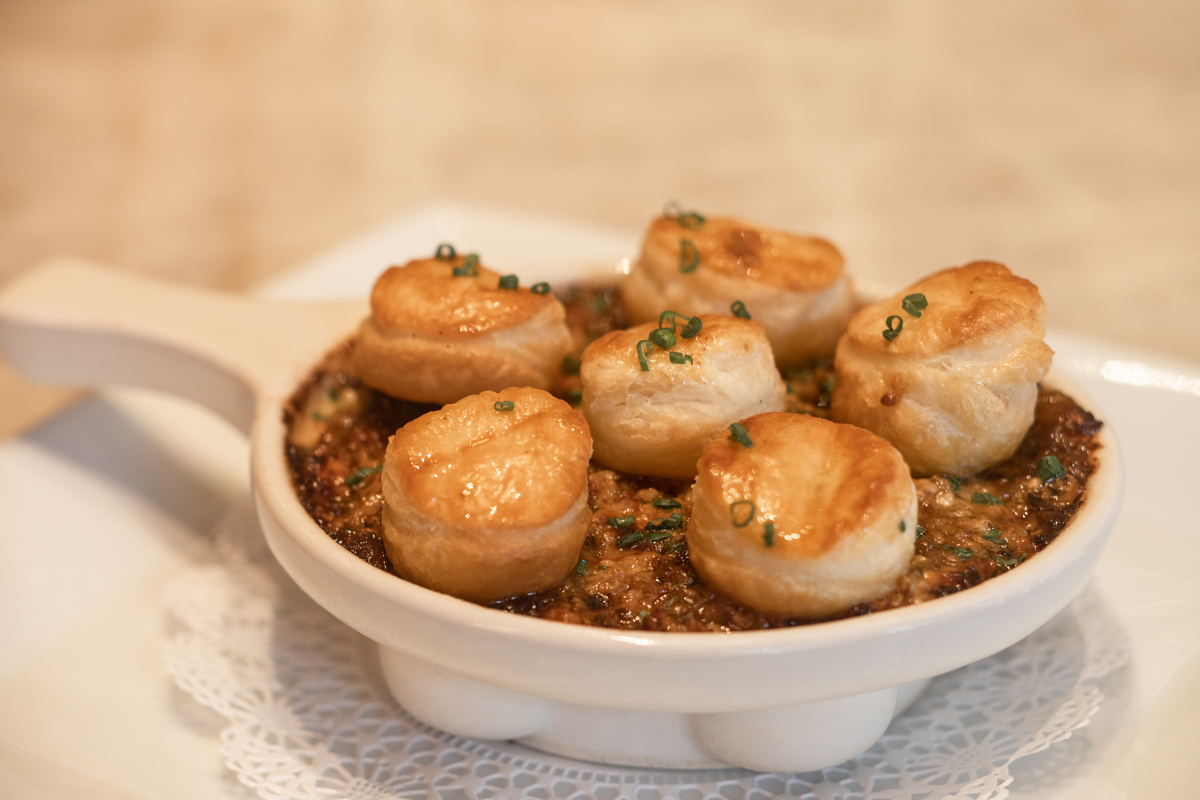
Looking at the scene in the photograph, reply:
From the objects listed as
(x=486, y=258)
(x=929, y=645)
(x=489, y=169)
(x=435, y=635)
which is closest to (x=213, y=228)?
(x=489, y=169)

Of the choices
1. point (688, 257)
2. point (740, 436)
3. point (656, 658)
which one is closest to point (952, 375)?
point (740, 436)

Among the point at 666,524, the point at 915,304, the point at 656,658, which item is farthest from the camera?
the point at 915,304

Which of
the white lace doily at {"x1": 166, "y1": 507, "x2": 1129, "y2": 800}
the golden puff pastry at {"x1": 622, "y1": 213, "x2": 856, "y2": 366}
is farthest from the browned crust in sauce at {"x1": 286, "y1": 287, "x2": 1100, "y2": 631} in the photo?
the white lace doily at {"x1": 166, "y1": 507, "x2": 1129, "y2": 800}

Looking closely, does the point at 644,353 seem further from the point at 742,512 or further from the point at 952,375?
the point at 952,375

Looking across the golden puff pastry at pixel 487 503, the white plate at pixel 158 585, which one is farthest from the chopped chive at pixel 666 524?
the white plate at pixel 158 585

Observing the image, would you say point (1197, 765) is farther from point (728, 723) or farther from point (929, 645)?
point (728, 723)

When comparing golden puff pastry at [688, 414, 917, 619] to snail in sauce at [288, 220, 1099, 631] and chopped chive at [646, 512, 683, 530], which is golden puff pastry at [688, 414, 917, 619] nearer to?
snail in sauce at [288, 220, 1099, 631]
